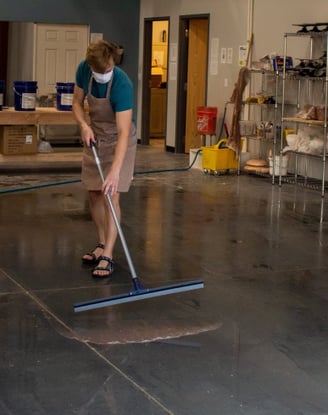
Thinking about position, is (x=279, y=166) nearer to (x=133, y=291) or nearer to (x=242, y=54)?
(x=242, y=54)

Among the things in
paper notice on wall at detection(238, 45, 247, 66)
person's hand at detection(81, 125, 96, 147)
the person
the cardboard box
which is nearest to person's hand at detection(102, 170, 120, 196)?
the person

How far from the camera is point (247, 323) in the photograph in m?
4.25

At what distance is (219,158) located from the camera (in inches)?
403

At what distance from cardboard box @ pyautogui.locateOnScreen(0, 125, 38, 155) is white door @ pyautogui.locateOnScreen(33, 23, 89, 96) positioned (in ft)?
11.0

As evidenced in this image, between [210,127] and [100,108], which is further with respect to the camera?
[210,127]

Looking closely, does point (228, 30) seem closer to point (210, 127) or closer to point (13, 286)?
point (210, 127)

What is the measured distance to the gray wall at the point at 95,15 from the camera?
503 inches

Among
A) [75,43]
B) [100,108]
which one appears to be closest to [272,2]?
[75,43]

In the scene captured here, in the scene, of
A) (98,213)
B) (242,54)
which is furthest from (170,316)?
(242,54)

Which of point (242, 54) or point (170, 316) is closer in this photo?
point (170, 316)

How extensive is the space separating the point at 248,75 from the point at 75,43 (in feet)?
13.2

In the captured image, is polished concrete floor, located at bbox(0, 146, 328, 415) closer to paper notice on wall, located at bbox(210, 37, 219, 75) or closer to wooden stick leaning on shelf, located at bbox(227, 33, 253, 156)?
wooden stick leaning on shelf, located at bbox(227, 33, 253, 156)

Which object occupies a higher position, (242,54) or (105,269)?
(242,54)

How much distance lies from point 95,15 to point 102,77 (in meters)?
8.93
